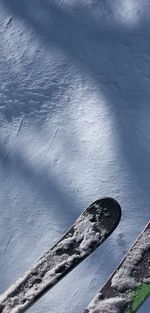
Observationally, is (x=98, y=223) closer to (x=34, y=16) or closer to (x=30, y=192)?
(x=30, y=192)

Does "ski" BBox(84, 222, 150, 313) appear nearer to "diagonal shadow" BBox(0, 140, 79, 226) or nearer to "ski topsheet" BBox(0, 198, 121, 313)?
"ski topsheet" BBox(0, 198, 121, 313)

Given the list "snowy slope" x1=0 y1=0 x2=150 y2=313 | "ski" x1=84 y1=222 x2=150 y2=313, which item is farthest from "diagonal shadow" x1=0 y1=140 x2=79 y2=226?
"ski" x1=84 y1=222 x2=150 y2=313

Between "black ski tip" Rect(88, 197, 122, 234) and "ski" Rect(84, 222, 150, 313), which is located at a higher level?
"black ski tip" Rect(88, 197, 122, 234)

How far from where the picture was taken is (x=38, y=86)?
1.74 metres

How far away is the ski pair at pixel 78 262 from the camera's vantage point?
1.30 metres

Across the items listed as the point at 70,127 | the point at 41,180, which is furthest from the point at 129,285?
the point at 70,127

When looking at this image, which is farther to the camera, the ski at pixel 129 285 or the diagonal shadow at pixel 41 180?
the diagonal shadow at pixel 41 180

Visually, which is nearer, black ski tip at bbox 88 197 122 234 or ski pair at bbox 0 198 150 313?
ski pair at bbox 0 198 150 313

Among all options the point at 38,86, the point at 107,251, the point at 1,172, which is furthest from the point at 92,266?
the point at 38,86

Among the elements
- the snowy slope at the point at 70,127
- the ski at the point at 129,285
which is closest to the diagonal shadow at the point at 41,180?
the snowy slope at the point at 70,127

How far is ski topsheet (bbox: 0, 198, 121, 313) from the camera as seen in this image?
4.42 feet

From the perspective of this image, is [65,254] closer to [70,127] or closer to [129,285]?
[129,285]

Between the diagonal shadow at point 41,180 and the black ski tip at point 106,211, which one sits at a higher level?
the black ski tip at point 106,211

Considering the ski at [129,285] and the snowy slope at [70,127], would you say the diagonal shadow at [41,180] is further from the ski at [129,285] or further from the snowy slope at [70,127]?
the ski at [129,285]
